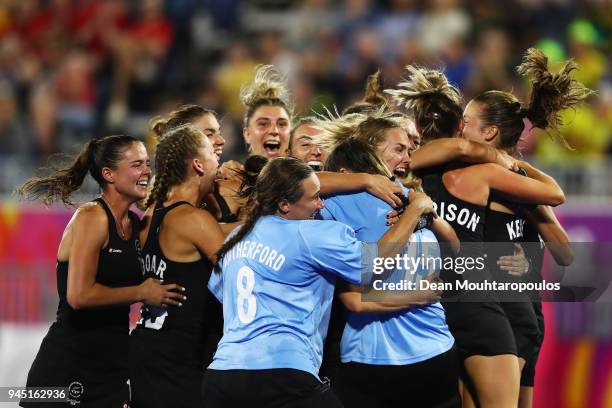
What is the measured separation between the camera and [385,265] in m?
4.77

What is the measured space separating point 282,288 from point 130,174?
4.55ft

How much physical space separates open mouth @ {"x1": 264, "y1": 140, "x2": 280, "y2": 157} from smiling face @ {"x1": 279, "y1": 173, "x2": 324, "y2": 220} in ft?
7.47

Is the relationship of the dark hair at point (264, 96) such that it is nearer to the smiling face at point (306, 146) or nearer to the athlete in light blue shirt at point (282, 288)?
the smiling face at point (306, 146)

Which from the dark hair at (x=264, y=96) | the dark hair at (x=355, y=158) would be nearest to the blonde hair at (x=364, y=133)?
the dark hair at (x=355, y=158)

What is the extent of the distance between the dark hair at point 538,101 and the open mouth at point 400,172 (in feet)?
2.02

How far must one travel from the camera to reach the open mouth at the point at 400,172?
5.28 meters

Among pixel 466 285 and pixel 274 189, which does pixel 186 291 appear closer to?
pixel 274 189

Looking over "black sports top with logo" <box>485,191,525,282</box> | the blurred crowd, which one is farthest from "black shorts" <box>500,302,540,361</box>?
the blurred crowd

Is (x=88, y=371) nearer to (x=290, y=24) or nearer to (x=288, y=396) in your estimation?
(x=288, y=396)

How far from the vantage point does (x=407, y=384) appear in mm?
4832

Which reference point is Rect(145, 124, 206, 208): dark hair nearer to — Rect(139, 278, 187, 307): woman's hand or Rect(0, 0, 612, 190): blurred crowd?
Rect(139, 278, 187, 307): woman's hand

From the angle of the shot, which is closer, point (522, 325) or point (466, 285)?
point (466, 285)

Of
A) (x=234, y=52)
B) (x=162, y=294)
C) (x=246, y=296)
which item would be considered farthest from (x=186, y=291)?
(x=234, y=52)

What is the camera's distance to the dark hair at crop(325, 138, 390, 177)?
200 inches
